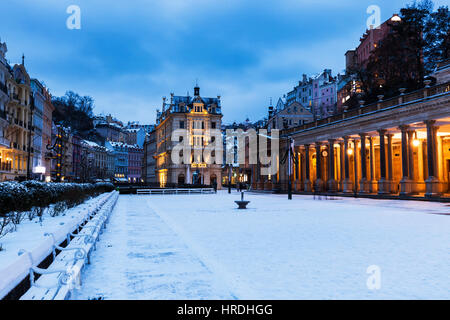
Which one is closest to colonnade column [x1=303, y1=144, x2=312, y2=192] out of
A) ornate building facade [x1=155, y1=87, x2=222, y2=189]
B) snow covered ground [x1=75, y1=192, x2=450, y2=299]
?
ornate building facade [x1=155, y1=87, x2=222, y2=189]

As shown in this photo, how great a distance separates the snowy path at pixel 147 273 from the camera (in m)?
4.98

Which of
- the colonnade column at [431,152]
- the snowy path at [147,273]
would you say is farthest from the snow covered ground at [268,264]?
the colonnade column at [431,152]

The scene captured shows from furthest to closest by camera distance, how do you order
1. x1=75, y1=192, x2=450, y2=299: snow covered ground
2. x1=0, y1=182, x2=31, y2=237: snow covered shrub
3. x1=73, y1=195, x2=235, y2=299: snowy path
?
x1=0, y1=182, x2=31, y2=237: snow covered shrub → x1=75, y1=192, x2=450, y2=299: snow covered ground → x1=73, y1=195, x2=235, y2=299: snowy path

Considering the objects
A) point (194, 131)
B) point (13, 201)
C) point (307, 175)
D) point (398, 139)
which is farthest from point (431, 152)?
point (194, 131)

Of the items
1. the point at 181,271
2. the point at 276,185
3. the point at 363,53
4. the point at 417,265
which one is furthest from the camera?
the point at 363,53

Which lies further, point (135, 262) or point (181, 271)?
point (135, 262)

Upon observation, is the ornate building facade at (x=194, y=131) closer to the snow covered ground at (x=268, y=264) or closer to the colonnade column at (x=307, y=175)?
the colonnade column at (x=307, y=175)

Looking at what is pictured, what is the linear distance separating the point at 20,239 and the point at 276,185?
48.7 m

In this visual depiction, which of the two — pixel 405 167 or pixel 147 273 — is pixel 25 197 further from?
pixel 405 167

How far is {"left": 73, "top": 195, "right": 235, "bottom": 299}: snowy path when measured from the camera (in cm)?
498

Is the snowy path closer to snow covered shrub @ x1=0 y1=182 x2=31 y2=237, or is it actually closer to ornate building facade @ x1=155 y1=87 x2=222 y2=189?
snow covered shrub @ x1=0 y1=182 x2=31 y2=237
